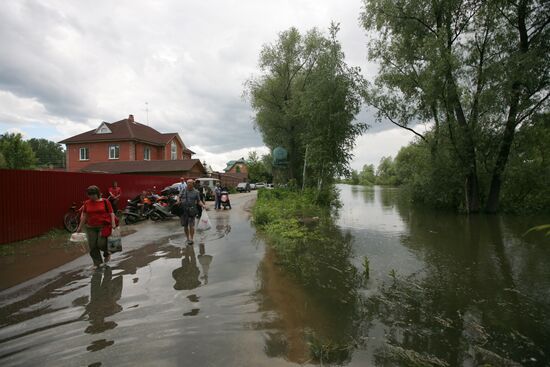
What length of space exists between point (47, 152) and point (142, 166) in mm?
86273

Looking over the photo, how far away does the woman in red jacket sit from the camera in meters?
6.26

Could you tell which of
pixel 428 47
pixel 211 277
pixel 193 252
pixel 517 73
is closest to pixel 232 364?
pixel 211 277

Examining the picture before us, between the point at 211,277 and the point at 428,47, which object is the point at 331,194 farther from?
the point at 211,277

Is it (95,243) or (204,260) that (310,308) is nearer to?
(204,260)

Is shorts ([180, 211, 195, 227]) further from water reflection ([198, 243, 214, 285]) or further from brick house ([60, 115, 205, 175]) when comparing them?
brick house ([60, 115, 205, 175])

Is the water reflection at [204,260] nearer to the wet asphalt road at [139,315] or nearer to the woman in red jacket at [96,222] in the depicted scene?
the wet asphalt road at [139,315]

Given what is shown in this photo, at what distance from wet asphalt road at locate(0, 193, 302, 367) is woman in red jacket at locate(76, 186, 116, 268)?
1.49 ft

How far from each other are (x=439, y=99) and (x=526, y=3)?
5503 millimetres

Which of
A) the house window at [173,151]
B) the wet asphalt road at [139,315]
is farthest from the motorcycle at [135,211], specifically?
the house window at [173,151]

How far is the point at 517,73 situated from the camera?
1377 centimetres

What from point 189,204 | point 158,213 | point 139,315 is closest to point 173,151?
point 158,213

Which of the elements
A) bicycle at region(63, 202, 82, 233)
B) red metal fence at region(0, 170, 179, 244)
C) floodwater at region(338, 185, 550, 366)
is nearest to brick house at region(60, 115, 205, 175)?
red metal fence at region(0, 170, 179, 244)

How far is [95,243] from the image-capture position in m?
6.32

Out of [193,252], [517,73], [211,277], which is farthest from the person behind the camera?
[517,73]
